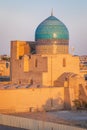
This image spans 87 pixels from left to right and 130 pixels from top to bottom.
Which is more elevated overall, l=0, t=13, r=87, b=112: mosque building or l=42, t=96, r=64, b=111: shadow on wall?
l=0, t=13, r=87, b=112: mosque building

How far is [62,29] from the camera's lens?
28797 millimetres

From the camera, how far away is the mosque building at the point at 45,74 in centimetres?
2523

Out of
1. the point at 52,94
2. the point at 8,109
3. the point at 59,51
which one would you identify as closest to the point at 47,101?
the point at 52,94

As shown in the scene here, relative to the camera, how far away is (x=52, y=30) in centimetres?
2856

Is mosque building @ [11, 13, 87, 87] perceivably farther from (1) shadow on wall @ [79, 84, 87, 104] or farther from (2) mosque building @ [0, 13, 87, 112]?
(1) shadow on wall @ [79, 84, 87, 104]

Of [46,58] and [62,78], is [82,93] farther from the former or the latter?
[46,58]

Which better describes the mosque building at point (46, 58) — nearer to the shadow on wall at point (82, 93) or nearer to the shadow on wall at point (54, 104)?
the shadow on wall at point (82, 93)

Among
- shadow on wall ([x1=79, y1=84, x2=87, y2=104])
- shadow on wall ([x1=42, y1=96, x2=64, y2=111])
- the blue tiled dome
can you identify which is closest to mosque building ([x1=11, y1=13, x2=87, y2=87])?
the blue tiled dome

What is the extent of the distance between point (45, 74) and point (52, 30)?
9.61 feet

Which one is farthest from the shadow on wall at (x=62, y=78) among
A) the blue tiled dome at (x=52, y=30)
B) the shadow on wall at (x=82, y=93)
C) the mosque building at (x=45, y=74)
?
the blue tiled dome at (x=52, y=30)

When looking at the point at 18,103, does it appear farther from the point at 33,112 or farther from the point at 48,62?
the point at 48,62

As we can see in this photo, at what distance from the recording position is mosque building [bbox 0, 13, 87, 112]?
2523 cm

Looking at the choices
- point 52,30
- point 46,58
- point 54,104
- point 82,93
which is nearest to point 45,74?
point 46,58

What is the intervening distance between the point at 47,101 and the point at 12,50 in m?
5.25
